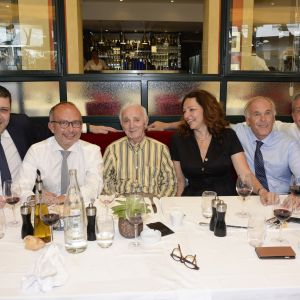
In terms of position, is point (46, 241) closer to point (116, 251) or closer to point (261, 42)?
point (116, 251)

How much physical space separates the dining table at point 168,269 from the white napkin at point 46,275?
0.05 feet

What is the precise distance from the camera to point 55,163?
2.41m

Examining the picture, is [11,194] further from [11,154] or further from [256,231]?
[256,231]

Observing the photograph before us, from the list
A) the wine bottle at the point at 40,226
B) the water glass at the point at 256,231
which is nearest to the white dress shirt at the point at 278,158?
the water glass at the point at 256,231

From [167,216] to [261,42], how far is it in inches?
137

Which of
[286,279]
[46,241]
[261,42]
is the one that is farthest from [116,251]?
[261,42]

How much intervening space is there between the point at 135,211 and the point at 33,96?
10.3 feet

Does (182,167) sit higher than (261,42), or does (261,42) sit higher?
(261,42)

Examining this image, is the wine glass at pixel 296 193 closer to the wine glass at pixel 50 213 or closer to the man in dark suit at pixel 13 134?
the wine glass at pixel 50 213

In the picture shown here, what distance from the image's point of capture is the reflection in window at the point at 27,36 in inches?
161

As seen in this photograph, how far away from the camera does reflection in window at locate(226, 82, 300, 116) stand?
14.1 ft

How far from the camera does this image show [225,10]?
4105 mm

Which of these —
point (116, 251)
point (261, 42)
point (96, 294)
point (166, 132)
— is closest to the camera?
point (96, 294)

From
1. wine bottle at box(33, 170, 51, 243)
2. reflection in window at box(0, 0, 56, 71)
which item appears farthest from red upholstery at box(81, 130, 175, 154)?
wine bottle at box(33, 170, 51, 243)
